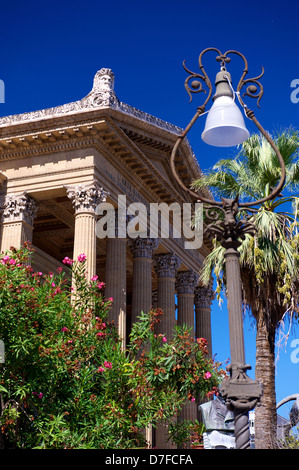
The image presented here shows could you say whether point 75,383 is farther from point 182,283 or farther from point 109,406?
point 182,283

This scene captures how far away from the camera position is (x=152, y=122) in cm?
2748

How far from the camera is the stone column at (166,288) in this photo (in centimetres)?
2981

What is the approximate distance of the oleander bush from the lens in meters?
13.2

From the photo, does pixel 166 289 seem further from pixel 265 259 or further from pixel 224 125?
pixel 224 125

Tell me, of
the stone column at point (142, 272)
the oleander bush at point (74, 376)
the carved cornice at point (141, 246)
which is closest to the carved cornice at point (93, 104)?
the carved cornice at point (141, 246)

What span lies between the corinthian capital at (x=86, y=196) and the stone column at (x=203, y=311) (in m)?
15.2

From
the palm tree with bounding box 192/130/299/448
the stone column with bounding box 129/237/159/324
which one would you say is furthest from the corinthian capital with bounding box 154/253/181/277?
the palm tree with bounding box 192/130/299/448

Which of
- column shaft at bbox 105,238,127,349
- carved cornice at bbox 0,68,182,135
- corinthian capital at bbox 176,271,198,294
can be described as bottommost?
column shaft at bbox 105,238,127,349

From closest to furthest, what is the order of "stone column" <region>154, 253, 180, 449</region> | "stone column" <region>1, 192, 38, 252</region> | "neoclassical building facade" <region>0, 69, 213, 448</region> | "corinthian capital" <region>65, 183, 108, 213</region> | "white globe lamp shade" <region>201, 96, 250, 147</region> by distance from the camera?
"white globe lamp shade" <region>201, 96, 250, 147</region>, "corinthian capital" <region>65, 183, 108, 213</region>, "neoclassical building facade" <region>0, 69, 213, 448</region>, "stone column" <region>1, 192, 38, 252</region>, "stone column" <region>154, 253, 180, 449</region>

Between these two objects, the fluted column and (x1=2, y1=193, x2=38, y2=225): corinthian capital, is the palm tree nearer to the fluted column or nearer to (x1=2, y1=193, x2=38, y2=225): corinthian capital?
(x1=2, y1=193, x2=38, y2=225): corinthian capital

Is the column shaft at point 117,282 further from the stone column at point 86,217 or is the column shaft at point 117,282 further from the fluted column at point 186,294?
the fluted column at point 186,294

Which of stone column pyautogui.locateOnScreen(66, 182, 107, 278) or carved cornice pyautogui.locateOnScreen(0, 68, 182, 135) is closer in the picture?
stone column pyautogui.locateOnScreen(66, 182, 107, 278)

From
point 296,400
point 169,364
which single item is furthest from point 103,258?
point 169,364

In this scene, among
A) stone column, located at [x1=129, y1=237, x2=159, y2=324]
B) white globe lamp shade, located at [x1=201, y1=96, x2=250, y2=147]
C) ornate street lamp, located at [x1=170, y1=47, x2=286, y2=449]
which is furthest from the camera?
stone column, located at [x1=129, y1=237, x2=159, y2=324]
